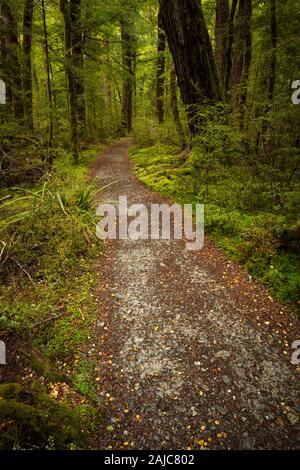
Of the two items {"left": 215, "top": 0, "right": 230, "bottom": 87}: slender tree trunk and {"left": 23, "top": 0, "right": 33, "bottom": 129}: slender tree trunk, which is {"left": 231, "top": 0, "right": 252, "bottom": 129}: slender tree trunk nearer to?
{"left": 215, "top": 0, "right": 230, "bottom": 87}: slender tree trunk

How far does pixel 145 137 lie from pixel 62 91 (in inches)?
182

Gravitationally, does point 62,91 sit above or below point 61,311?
above

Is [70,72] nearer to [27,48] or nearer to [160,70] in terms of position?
[27,48]

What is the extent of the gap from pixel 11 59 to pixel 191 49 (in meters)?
4.96

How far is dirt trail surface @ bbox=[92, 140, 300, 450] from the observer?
2523mm

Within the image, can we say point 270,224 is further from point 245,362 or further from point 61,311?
point 61,311

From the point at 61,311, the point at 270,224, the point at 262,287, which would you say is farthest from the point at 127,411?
the point at 270,224

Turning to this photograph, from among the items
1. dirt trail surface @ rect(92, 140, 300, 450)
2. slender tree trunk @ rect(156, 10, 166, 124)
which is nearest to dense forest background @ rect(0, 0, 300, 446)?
dirt trail surface @ rect(92, 140, 300, 450)

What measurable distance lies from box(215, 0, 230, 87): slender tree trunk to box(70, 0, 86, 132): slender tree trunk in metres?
4.70

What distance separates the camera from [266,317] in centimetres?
370

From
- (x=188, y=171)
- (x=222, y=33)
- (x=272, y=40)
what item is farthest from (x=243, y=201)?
(x=222, y=33)

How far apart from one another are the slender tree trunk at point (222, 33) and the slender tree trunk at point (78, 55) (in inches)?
185

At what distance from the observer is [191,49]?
7.77 meters
